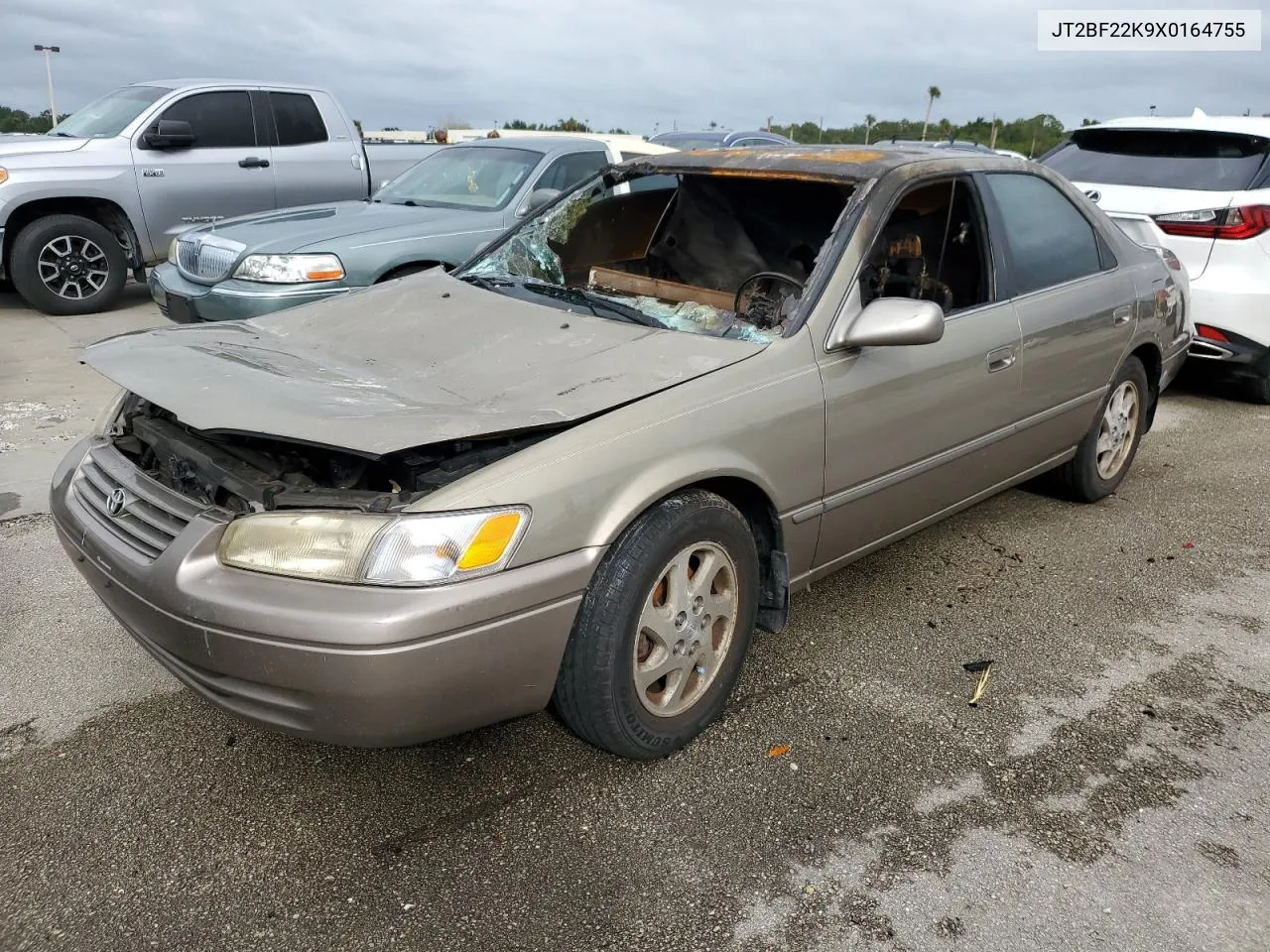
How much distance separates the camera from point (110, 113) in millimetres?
8617

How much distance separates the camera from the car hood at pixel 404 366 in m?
2.26

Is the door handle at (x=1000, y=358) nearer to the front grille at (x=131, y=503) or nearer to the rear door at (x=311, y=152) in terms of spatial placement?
the front grille at (x=131, y=503)

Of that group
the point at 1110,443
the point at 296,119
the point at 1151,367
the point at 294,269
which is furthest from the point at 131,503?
the point at 296,119

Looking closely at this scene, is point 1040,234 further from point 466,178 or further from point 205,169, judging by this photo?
point 205,169

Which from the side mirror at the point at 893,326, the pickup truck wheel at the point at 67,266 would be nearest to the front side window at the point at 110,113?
the pickup truck wheel at the point at 67,266

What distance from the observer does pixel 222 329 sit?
3.21m

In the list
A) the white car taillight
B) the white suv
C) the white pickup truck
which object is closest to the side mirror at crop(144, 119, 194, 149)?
the white pickup truck

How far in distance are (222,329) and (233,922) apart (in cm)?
187

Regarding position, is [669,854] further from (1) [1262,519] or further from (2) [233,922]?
(1) [1262,519]

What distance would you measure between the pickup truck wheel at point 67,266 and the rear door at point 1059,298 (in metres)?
7.47

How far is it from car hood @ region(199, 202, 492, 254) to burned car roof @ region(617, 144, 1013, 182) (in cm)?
261

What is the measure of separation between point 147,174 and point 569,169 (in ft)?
12.5

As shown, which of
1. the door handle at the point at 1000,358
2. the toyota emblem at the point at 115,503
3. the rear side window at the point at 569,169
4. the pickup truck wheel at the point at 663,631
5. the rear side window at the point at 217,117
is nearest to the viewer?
the pickup truck wheel at the point at 663,631

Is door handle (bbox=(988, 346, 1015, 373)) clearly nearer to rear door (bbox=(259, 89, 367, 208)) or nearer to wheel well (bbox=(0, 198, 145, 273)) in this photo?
rear door (bbox=(259, 89, 367, 208))
